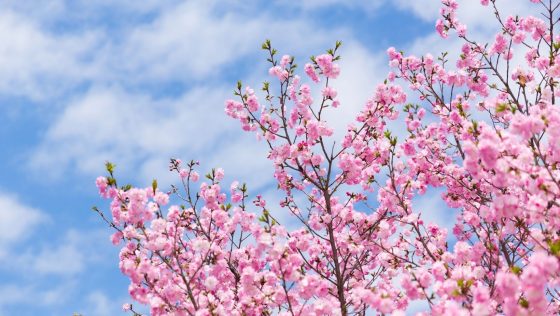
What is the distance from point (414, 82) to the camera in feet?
44.4

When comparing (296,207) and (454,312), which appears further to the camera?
(296,207)

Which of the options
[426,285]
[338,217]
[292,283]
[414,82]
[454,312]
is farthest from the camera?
[414,82]

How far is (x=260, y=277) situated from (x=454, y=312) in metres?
3.24

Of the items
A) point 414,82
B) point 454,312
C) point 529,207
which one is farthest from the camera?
point 414,82

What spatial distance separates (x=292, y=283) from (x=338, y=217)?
11.6 feet

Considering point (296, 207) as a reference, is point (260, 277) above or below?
below

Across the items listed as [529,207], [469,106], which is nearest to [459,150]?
[469,106]

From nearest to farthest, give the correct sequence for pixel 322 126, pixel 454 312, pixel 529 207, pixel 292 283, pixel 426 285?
pixel 454 312, pixel 529 207, pixel 426 285, pixel 292 283, pixel 322 126

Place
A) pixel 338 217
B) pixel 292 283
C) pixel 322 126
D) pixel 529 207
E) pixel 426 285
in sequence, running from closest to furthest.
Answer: pixel 529 207 → pixel 426 285 → pixel 292 283 → pixel 322 126 → pixel 338 217

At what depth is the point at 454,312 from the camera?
226 inches

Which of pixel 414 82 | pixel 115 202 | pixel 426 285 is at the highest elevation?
pixel 414 82

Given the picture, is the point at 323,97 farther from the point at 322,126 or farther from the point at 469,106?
the point at 469,106

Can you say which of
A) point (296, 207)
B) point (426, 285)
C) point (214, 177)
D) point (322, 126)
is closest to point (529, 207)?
point (426, 285)

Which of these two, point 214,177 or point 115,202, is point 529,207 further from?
point 214,177
